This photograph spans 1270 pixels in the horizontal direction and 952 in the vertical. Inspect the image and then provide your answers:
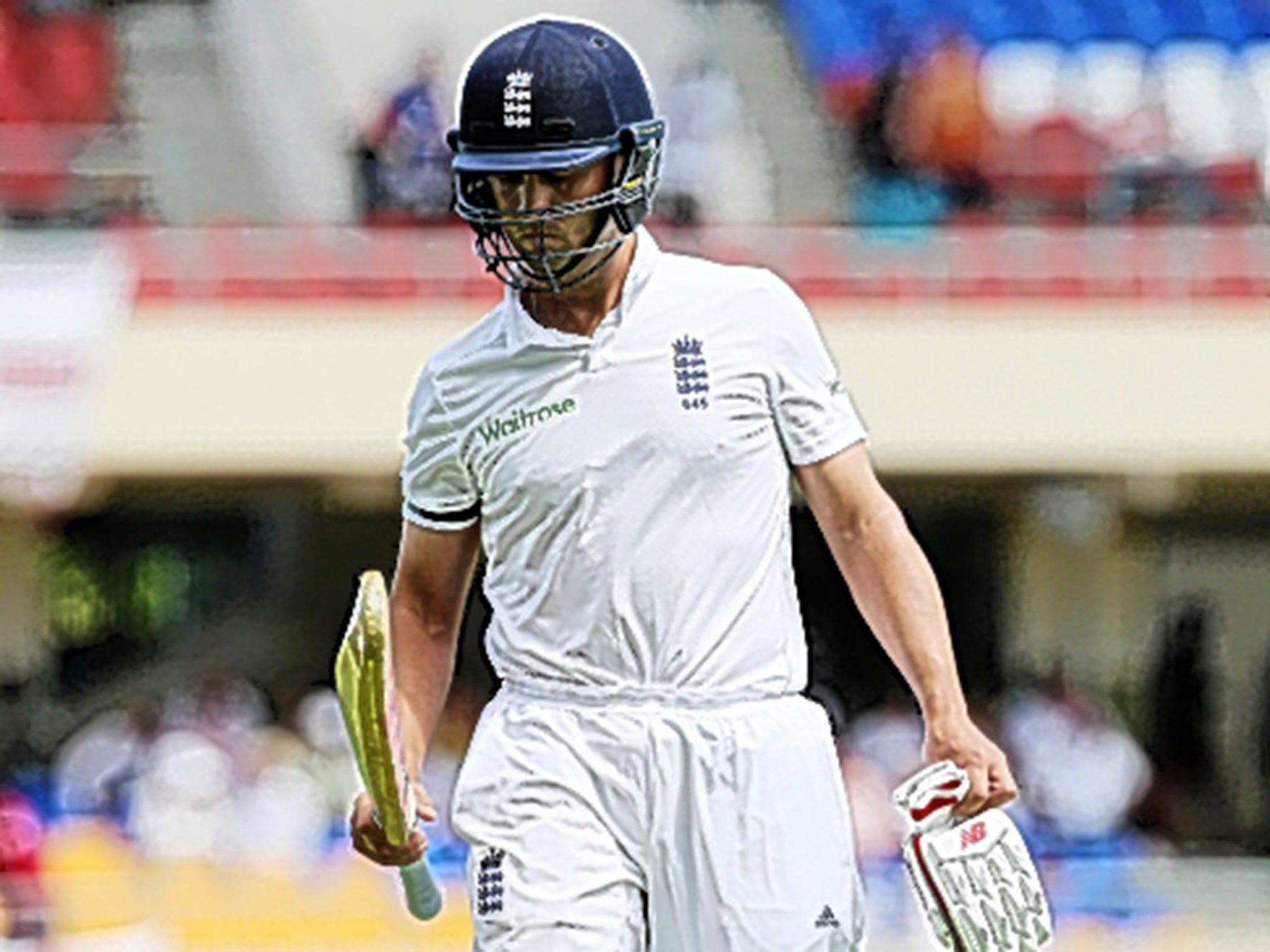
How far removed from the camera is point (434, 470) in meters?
3.75

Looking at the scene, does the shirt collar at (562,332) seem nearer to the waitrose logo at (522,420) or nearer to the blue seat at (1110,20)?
the waitrose logo at (522,420)

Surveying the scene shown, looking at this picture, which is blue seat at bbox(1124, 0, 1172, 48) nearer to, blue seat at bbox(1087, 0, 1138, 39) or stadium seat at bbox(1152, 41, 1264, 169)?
blue seat at bbox(1087, 0, 1138, 39)

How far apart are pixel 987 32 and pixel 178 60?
3428 mm

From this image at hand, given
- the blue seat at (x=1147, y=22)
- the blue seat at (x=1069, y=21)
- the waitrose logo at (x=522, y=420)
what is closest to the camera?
the waitrose logo at (x=522, y=420)

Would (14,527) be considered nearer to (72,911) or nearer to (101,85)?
(101,85)

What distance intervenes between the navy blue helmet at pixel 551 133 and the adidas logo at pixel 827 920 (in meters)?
0.80

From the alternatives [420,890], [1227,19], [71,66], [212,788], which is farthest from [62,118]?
[420,890]

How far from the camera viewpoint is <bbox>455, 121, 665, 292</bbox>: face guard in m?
3.52

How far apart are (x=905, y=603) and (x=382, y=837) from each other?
68 cm

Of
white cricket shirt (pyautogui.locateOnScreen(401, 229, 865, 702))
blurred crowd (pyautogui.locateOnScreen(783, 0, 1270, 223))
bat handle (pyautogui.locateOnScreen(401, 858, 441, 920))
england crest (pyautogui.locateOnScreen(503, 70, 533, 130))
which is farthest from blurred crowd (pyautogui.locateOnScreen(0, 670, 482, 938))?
england crest (pyautogui.locateOnScreen(503, 70, 533, 130))

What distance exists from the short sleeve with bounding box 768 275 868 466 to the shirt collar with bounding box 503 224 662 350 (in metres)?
0.15

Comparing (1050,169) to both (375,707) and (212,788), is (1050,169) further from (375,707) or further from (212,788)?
(375,707)

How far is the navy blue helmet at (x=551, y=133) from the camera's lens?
3.51 metres

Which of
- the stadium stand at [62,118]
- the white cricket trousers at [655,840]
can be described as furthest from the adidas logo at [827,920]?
the stadium stand at [62,118]
